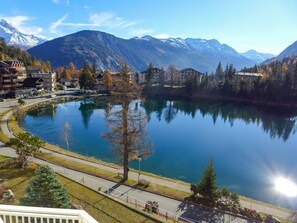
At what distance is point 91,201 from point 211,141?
3307 centimetres

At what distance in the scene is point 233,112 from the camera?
8012cm

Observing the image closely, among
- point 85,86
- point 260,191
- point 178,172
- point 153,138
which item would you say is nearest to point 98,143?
point 153,138

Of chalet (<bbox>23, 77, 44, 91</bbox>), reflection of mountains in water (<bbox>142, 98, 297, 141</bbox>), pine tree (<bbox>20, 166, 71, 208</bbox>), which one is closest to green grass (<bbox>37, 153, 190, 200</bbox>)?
pine tree (<bbox>20, 166, 71, 208</bbox>)

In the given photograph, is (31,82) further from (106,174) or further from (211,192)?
(211,192)

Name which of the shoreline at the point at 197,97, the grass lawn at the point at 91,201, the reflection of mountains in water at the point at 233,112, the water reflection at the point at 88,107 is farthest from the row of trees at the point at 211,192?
the shoreline at the point at 197,97

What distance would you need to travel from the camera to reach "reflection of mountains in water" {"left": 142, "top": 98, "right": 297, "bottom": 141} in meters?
63.0

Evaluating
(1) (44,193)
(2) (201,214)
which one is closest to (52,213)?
(1) (44,193)

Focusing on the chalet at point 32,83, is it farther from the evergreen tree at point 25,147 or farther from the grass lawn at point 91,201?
the grass lawn at point 91,201

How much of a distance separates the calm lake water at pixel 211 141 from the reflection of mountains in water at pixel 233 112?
225mm

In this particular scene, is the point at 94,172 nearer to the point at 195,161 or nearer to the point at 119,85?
the point at 119,85

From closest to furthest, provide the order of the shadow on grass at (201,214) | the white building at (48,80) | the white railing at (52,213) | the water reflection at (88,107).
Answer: the white railing at (52,213) → the shadow on grass at (201,214) → the water reflection at (88,107) → the white building at (48,80)

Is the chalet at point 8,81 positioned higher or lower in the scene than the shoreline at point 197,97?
higher

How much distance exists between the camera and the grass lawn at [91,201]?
660 inches

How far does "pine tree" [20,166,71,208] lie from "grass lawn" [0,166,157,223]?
3234mm
